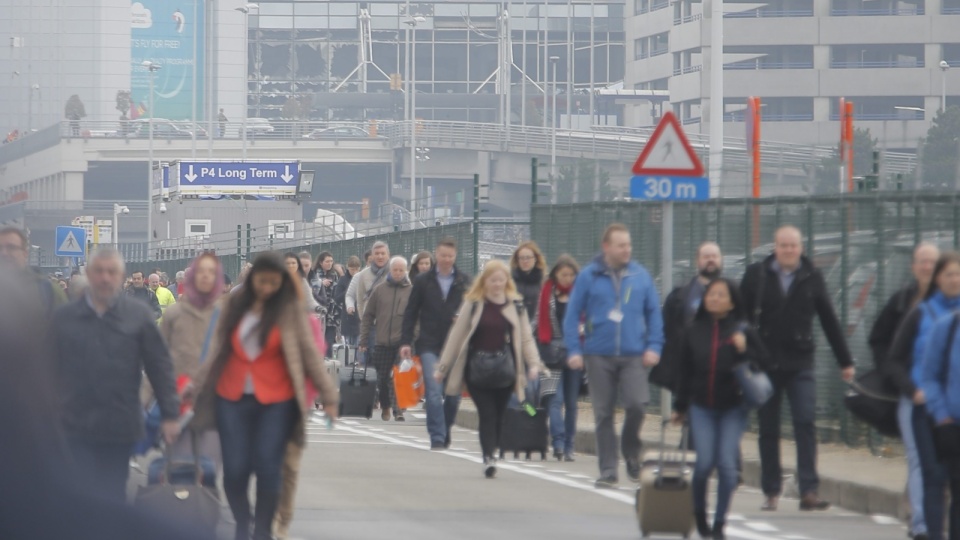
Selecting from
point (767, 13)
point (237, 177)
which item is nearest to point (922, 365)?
point (237, 177)

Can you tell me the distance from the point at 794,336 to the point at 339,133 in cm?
10647

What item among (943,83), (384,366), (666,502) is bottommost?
(666,502)

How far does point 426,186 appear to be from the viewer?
11725 cm

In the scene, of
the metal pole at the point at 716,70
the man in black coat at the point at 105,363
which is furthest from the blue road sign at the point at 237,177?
the man in black coat at the point at 105,363

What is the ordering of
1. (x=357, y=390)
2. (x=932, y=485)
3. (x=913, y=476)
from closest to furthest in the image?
(x=932, y=485)
(x=913, y=476)
(x=357, y=390)

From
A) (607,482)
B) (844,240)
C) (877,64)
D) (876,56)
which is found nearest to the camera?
(607,482)

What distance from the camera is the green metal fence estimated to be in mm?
13656

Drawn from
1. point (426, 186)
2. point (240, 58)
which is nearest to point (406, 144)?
point (426, 186)

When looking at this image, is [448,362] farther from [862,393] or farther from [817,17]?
[817,17]

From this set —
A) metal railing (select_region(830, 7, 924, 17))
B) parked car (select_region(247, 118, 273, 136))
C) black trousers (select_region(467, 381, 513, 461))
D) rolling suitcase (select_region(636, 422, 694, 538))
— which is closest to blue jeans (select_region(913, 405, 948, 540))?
rolling suitcase (select_region(636, 422, 694, 538))

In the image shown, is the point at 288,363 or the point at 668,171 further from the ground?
the point at 668,171

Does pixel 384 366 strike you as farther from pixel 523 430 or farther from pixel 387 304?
pixel 523 430

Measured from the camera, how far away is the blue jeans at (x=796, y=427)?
459 inches

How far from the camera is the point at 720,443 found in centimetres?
1032
